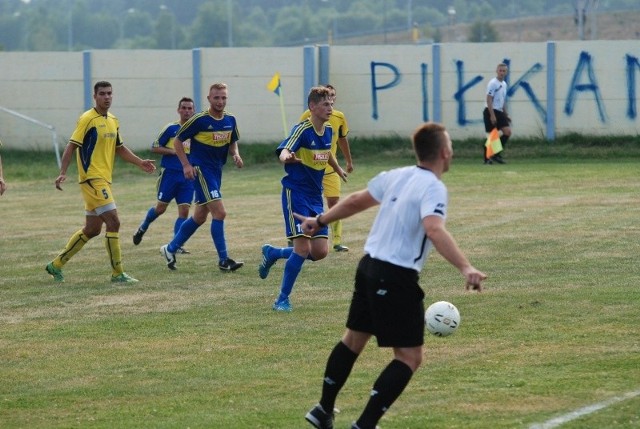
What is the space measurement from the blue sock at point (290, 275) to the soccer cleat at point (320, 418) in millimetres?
3979

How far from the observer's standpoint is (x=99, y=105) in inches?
502

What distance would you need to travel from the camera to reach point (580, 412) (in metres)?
7.20

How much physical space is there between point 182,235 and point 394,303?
7.45 m

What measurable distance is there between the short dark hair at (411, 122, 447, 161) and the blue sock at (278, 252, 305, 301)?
4.40 m

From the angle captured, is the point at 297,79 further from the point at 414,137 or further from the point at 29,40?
the point at 29,40

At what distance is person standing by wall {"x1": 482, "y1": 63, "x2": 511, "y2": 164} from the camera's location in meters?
26.1

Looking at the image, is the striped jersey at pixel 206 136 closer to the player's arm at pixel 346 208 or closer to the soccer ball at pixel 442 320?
the soccer ball at pixel 442 320

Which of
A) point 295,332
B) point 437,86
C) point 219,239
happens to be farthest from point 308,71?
point 295,332

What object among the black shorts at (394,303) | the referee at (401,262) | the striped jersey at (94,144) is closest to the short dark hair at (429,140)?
the referee at (401,262)

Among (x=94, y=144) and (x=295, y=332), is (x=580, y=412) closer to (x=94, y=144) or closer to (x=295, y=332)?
(x=295, y=332)

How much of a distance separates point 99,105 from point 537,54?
1771cm

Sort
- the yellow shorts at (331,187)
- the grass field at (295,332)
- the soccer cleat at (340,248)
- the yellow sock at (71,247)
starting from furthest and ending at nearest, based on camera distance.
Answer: the yellow shorts at (331,187)
the soccer cleat at (340,248)
the yellow sock at (71,247)
the grass field at (295,332)

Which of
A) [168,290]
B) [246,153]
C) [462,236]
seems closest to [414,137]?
[168,290]

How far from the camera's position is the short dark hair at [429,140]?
6.60m
